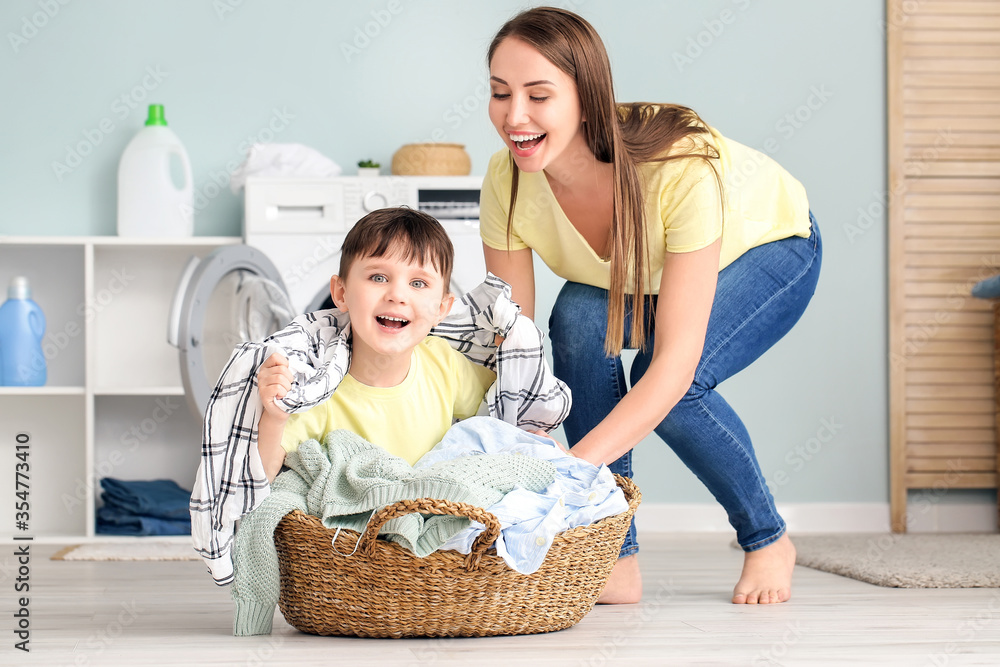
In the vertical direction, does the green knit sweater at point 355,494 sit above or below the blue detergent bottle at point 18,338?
below

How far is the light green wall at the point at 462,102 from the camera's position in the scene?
9.16 feet

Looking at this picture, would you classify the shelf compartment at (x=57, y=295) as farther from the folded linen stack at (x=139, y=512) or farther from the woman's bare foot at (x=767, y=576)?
the woman's bare foot at (x=767, y=576)

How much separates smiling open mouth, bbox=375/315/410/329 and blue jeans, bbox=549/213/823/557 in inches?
13.4

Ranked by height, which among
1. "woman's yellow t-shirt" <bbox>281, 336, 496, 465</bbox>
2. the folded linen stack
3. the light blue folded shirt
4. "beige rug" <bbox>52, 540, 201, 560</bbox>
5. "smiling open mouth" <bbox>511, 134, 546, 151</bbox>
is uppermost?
"smiling open mouth" <bbox>511, 134, 546, 151</bbox>

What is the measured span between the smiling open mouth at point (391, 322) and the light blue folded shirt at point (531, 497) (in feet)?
0.53

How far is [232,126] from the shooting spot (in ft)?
9.24

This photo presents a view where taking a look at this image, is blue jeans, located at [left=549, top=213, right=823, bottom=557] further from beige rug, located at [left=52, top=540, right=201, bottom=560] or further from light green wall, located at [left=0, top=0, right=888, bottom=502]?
light green wall, located at [left=0, top=0, right=888, bottom=502]

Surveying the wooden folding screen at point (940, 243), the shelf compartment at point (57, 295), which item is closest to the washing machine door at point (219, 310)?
the shelf compartment at point (57, 295)

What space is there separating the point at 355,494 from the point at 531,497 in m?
0.21

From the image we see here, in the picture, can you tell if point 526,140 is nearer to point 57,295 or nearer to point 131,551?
point 131,551

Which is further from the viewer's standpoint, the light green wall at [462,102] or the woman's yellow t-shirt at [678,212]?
the light green wall at [462,102]

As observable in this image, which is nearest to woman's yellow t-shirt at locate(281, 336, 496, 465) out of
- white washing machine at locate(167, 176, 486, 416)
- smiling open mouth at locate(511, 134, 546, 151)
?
smiling open mouth at locate(511, 134, 546, 151)

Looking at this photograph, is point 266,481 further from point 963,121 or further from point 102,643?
point 963,121

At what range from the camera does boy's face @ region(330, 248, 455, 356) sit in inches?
50.3
